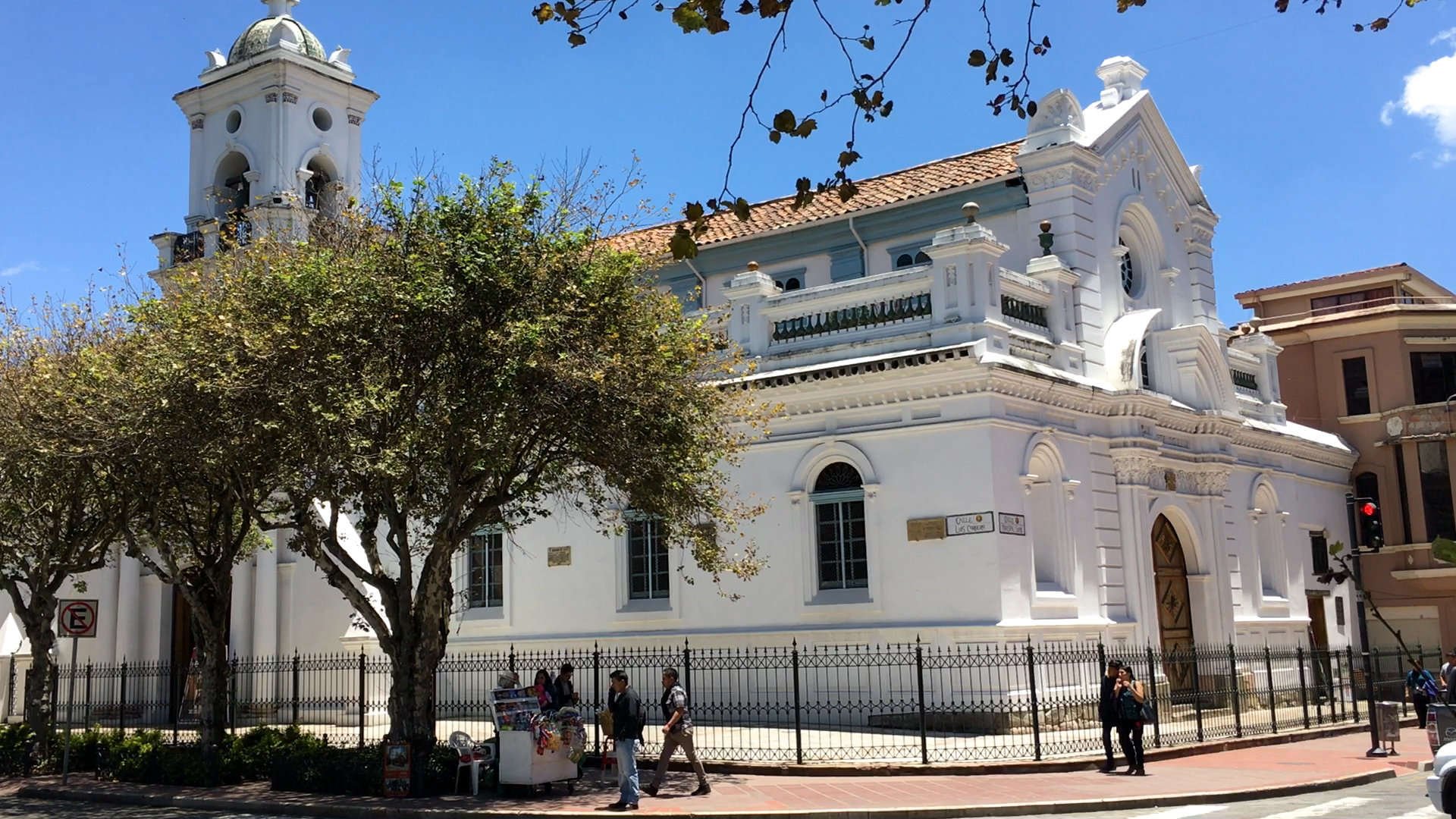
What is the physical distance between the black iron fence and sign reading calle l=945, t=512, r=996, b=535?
181 centimetres

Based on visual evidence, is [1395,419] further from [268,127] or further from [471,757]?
[268,127]

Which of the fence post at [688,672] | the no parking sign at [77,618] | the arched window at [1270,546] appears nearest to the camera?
the no parking sign at [77,618]

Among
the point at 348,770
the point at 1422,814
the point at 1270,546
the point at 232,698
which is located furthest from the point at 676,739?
the point at 1270,546

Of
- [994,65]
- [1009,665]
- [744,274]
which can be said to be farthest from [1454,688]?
[994,65]

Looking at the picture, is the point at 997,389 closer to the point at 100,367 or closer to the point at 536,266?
the point at 536,266

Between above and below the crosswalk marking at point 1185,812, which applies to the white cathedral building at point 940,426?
above

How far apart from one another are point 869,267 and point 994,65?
66.8ft

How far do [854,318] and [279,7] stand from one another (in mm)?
16931

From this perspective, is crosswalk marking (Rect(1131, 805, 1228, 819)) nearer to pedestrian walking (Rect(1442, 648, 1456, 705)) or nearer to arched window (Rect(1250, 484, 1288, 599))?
pedestrian walking (Rect(1442, 648, 1456, 705))

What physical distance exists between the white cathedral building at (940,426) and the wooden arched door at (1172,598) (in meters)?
0.09

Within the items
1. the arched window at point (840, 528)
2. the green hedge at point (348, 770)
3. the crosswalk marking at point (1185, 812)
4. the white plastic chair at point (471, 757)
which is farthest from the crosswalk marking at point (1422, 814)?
the green hedge at point (348, 770)

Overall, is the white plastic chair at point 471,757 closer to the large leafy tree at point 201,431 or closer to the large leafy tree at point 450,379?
the large leafy tree at point 450,379

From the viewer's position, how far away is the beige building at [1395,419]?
3441 centimetres

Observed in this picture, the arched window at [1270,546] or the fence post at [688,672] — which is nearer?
the fence post at [688,672]
